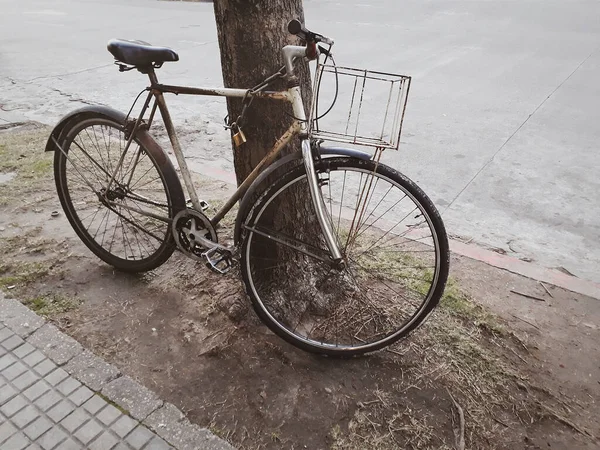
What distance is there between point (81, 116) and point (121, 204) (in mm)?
574

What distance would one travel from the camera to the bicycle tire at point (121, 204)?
2.88 meters

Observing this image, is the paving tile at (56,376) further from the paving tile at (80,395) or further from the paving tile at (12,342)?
the paving tile at (12,342)

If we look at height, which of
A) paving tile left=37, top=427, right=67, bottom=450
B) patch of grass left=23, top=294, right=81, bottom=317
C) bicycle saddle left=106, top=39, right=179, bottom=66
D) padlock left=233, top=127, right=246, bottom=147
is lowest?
patch of grass left=23, top=294, right=81, bottom=317

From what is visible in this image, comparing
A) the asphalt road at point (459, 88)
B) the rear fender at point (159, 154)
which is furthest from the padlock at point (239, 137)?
the asphalt road at point (459, 88)

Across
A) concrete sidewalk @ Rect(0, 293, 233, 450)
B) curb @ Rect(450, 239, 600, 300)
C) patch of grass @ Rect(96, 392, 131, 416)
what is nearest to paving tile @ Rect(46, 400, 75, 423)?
concrete sidewalk @ Rect(0, 293, 233, 450)

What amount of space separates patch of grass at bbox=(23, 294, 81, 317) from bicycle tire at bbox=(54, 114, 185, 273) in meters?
0.37

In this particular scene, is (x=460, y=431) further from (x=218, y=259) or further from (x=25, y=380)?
(x=25, y=380)

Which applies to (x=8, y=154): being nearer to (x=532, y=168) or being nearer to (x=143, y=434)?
(x=143, y=434)

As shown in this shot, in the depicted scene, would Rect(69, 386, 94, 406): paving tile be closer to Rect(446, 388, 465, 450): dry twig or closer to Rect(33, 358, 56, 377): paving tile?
Rect(33, 358, 56, 377): paving tile

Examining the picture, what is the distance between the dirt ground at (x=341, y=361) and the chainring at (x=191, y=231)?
0.37 metres

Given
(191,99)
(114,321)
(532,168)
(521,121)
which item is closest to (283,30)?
(114,321)

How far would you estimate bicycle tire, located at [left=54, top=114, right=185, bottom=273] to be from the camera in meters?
2.88

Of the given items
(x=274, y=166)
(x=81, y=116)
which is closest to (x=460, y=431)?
(x=274, y=166)

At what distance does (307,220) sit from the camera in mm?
2826
